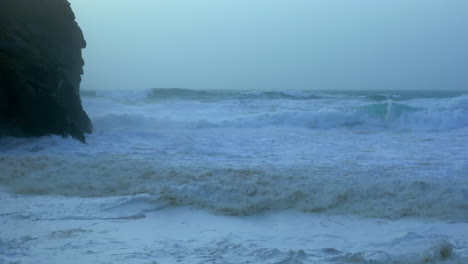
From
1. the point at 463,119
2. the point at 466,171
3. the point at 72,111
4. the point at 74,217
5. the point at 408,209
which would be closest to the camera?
the point at 74,217

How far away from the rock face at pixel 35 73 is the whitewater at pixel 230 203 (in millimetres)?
459

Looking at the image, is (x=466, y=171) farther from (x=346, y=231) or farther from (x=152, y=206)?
(x=152, y=206)

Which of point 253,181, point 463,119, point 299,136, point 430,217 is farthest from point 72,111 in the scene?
point 463,119

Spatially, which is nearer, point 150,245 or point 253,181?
point 150,245

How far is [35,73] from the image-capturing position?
8008 mm

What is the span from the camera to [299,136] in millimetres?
9547

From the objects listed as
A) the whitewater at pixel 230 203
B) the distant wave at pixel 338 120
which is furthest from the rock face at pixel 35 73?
the distant wave at pixel 338 120

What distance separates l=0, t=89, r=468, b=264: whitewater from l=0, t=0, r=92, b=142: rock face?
46cm

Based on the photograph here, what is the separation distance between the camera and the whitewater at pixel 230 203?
9.59 feet

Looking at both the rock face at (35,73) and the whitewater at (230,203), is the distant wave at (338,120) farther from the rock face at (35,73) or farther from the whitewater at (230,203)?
the whitewater at (230,203)

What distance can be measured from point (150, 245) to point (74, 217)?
0.96 m

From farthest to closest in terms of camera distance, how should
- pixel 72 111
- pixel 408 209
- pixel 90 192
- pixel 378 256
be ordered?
pixel 72 111 < pixel 90 192 < pixel 408 209 < pixel 378 256

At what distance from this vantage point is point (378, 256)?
284 cm

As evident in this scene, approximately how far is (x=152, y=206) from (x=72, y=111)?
19.3ft
